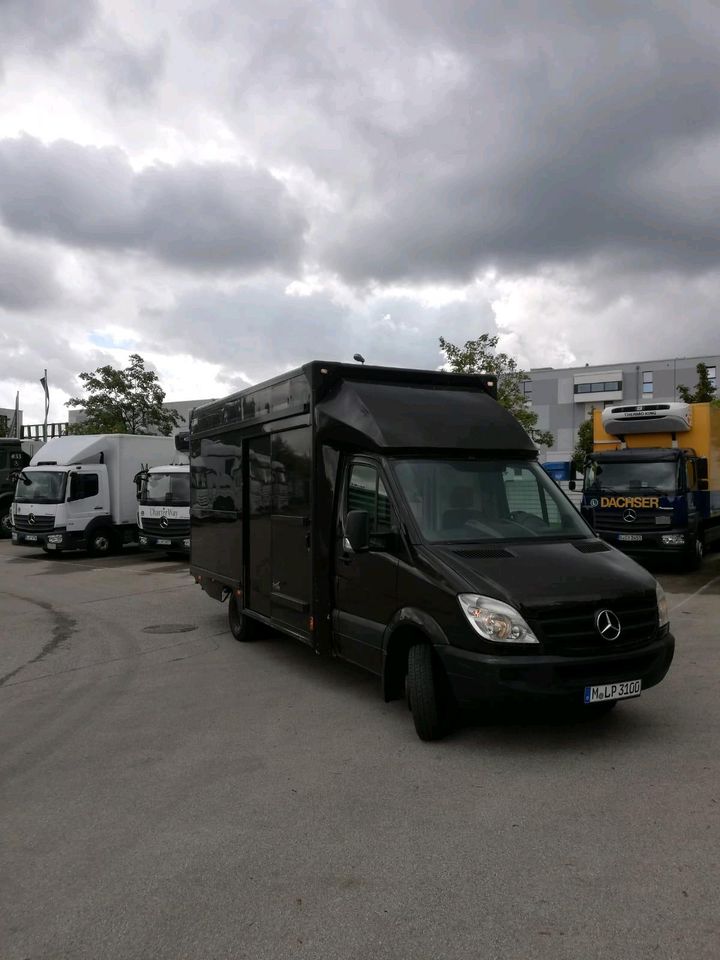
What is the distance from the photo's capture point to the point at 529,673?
5.10 meters

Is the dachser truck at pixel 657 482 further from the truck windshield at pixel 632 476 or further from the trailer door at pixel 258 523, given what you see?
the trailer door at pixel 258 523

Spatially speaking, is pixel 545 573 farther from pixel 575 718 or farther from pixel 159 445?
pixel 159 445

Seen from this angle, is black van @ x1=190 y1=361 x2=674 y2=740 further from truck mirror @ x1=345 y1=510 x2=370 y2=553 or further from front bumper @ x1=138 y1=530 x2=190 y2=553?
front bumper @ x1=138 y1=530 x2=190 y2=553

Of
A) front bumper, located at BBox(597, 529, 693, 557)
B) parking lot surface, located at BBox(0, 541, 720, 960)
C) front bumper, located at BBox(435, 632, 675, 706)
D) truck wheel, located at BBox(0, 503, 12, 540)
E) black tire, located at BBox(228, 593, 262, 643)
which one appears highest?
truck wheel, located at BBox(0, 503, 12, 540)

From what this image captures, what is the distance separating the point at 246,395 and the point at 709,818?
19.9 ft

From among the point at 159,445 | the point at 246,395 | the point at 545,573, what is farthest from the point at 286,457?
the point at 159,445

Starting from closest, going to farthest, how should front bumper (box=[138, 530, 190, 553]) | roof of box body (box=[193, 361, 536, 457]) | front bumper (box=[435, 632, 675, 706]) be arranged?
front bumper (box=[435, 632, 675, 706]) → roof of box body (box=[193, 361, 536, 457]) → front bumper (box=[138, 530, 190, 553])

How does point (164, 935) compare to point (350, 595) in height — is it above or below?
below

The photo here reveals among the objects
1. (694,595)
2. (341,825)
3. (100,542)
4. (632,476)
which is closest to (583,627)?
(341,825)

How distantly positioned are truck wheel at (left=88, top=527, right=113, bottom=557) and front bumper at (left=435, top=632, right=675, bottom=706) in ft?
56.2

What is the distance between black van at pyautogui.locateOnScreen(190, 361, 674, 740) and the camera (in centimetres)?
523

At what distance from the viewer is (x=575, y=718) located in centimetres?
605

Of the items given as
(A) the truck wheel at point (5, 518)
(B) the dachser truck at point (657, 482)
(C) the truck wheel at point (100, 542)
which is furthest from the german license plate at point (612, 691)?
(A) the truck wheel at point (5, 518)

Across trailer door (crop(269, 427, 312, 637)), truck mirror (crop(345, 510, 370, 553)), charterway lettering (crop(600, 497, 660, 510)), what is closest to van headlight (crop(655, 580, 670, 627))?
truck mirror (crop(345, 510, 370, 553))
